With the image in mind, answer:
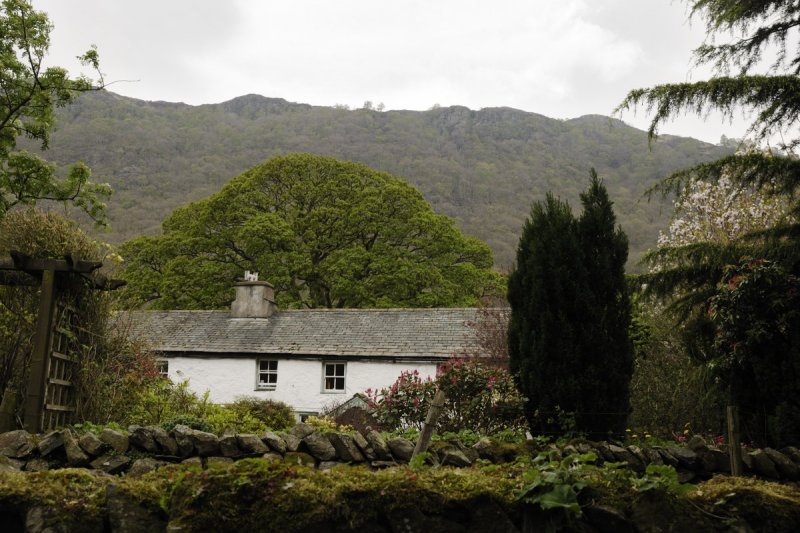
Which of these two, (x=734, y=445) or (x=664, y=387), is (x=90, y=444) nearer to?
(x=734, y=445)

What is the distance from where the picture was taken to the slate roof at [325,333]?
21797mm

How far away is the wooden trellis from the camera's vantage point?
7.66 metres

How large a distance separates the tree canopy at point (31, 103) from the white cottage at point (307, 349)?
670cm

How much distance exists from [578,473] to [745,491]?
1.09 m

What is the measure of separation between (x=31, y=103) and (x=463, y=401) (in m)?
12.1

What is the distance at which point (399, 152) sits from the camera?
63.6 meters

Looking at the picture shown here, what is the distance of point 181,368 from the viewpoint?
23312 mm

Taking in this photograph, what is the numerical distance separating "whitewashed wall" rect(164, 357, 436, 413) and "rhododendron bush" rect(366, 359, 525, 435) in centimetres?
967

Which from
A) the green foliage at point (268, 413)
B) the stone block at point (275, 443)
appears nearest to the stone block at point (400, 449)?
the stone block at point (275, 443)

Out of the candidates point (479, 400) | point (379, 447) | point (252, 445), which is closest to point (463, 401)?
point (479, 400)

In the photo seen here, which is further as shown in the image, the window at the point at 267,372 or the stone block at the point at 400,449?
the window at the point at 267,372

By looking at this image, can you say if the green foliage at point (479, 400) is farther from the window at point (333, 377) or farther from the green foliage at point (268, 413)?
the window at point (333, 377)

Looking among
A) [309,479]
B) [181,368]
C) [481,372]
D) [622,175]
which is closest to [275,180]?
[181,368]

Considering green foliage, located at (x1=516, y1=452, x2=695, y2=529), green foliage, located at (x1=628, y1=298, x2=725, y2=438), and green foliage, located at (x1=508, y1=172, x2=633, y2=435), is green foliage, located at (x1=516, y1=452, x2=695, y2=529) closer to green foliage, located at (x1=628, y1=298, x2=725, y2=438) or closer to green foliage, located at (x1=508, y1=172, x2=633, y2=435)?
green foliage, located at (x1=508, y1=172, x2=633, y2=435)
